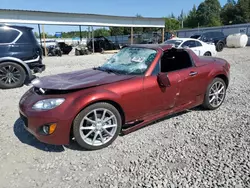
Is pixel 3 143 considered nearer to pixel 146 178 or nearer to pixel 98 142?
pixel 98 142

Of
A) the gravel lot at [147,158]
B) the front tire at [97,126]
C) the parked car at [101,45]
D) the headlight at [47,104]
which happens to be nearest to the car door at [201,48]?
the gravel lot at [147,158]

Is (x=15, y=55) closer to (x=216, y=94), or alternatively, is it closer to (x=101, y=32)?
(x=216, y=94)

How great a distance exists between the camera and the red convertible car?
3.12 m

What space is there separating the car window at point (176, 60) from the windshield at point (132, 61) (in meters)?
0.39

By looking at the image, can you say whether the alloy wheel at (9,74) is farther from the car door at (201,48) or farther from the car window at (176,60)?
the car door at (201,48)

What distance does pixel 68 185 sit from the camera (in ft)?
8.66

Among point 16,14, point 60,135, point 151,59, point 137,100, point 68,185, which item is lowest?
point 68,185

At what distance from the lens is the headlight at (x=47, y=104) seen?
3.10 m

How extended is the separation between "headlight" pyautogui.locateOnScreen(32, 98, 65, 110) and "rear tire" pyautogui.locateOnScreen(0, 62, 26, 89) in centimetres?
457

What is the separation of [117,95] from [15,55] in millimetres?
5170

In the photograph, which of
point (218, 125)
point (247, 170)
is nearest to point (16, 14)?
point (218, 125)

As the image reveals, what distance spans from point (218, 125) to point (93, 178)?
2.52m

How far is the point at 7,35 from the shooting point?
7.11 m

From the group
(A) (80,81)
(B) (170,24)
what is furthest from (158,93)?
(B) (170,24)
